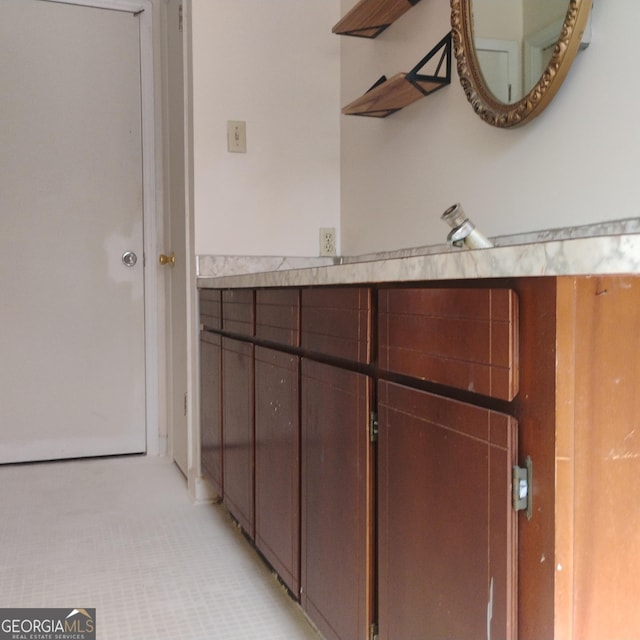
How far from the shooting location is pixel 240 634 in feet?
4.81

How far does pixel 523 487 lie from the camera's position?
0.69m

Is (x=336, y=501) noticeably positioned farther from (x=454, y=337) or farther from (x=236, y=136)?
(x=236, y=136)

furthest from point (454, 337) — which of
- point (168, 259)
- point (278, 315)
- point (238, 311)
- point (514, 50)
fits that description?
point (168, 259)

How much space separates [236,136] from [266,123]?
13 centimetres

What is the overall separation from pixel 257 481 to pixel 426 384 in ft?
3.01

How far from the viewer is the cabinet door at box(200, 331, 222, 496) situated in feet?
6.82

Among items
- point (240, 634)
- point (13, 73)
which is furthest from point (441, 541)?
point (13, 73)

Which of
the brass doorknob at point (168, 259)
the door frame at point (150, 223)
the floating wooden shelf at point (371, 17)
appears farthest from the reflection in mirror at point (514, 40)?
the door frame at point (150, 223)

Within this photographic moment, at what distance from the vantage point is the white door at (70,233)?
2852mm

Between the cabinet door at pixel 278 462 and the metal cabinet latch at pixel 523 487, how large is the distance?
28.0 inches

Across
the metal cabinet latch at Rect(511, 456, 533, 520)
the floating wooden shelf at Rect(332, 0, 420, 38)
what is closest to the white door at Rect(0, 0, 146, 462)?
the floating wooden shelf at Rect(332, 0, 420, 38)

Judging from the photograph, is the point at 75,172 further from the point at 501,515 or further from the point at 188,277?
the point at 501,515

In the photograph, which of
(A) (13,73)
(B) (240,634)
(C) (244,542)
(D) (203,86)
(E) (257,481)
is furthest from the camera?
(A) (13,73)

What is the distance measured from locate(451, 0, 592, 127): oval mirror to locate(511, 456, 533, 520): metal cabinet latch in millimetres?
893
